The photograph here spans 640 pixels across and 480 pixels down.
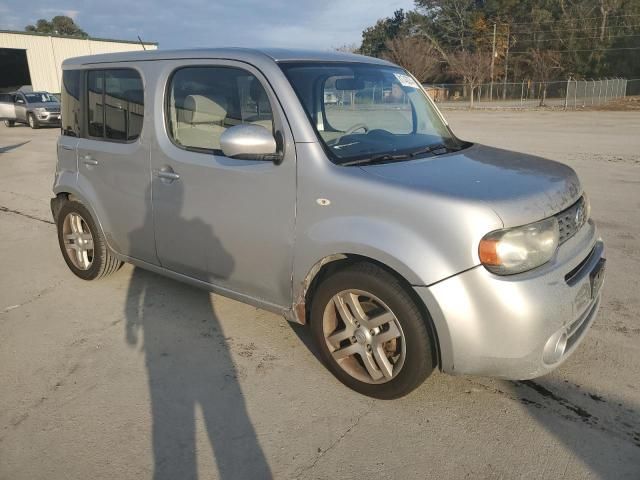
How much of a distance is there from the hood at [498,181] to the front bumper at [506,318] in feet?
0.93

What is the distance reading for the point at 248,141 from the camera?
2869 millimetres

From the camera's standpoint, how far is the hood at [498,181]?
2514 mm

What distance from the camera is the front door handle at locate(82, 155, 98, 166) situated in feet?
13.8

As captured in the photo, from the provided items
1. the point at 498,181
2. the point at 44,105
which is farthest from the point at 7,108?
the point at 498,181

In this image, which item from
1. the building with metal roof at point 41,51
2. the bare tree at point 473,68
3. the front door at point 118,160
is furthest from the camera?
the bare tree at point 473,68

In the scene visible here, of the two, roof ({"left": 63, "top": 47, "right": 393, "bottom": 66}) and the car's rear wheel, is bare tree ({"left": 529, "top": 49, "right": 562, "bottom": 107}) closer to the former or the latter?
the car's rear wheel

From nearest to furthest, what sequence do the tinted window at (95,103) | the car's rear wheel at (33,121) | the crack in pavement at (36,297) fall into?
the tinted window at (95,103), the crack in pavement at (36,297), the car's rear wheel at (33,121)

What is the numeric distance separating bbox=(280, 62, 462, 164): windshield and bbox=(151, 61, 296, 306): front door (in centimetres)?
25

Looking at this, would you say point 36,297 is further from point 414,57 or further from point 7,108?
point 414,57

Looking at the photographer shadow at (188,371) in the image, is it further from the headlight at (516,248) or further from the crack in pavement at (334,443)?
the headlight at (516,248)

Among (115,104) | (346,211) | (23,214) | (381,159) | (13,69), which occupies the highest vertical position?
(13,69)

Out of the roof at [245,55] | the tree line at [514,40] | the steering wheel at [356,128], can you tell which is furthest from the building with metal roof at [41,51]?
the steering wheel at [356,128]

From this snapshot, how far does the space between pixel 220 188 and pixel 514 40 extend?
7361 centimetres

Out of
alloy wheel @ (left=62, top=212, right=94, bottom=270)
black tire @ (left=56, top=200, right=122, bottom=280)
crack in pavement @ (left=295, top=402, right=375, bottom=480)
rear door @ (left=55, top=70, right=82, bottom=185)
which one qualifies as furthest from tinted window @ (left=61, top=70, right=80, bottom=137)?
crack in pavement @ (left=295, top=402, right=375, bottom=480)
